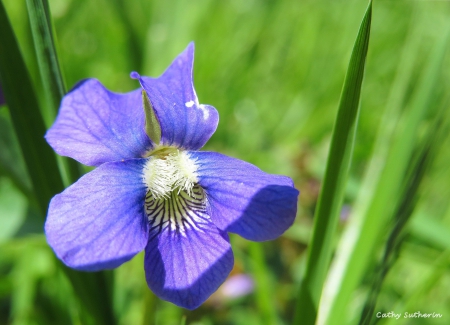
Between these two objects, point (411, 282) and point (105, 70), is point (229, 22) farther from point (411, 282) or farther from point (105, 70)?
point (411, 282)

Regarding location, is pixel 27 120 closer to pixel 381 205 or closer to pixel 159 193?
pixel 159 193

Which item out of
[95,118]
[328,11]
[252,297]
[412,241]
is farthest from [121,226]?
[328,11]

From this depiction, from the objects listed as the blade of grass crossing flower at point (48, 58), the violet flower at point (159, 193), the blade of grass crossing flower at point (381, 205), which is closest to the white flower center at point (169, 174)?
the violet flower at point (159, 193)

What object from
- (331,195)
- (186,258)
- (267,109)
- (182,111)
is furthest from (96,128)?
(267,109)

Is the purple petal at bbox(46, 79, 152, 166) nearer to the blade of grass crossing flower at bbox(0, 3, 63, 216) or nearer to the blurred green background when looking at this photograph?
the blade of grass crossing flower at bbox(0, 3, 63, 216)

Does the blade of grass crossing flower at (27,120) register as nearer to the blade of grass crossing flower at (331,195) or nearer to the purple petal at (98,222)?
the purple petal at (98,222)

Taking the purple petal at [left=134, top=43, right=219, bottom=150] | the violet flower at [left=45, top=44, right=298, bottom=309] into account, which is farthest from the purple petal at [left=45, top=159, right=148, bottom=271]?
the purple petal at [left=134, top=43, right=219, bottom=150]
